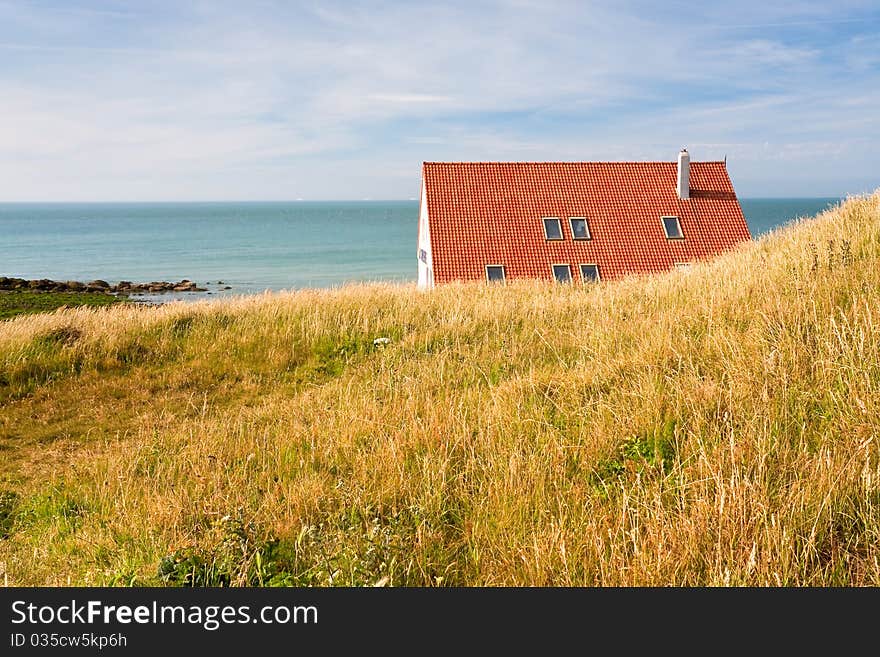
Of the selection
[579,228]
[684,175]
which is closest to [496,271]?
[579,228]

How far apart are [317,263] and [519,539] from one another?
75120mm

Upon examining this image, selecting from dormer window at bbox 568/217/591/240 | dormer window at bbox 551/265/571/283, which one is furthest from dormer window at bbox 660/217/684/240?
dormer window at bbox 551/265/571/283

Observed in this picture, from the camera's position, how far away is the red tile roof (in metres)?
30.7

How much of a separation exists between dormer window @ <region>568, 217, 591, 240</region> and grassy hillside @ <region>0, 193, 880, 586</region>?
72.9 feet

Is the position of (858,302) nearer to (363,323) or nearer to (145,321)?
(363,323)

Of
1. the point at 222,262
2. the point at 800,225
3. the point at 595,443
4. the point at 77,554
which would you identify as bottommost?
the point at 77,554

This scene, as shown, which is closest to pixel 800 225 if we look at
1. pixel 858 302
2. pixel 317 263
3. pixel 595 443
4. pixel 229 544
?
pixel 858 302

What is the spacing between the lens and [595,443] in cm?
478

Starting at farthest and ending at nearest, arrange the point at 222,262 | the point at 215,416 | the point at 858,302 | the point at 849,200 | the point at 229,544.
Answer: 1. the point at 222,262
2. the point at 849,200
3. the point at 215,416
4. the point at 858,302
5. the point at 229,544

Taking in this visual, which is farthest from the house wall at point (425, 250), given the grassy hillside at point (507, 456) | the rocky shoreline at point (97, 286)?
the rocky shoreline at point (97, 286)

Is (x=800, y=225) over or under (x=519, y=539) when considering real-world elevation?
over

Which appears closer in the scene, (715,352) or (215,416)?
(715,352)

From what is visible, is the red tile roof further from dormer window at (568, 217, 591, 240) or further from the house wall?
the house wall

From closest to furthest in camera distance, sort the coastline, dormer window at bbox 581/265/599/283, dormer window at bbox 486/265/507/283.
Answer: dormer window at bbox 486/265/507/283, dormer window at bbox 581/265/599/283, the coastline
